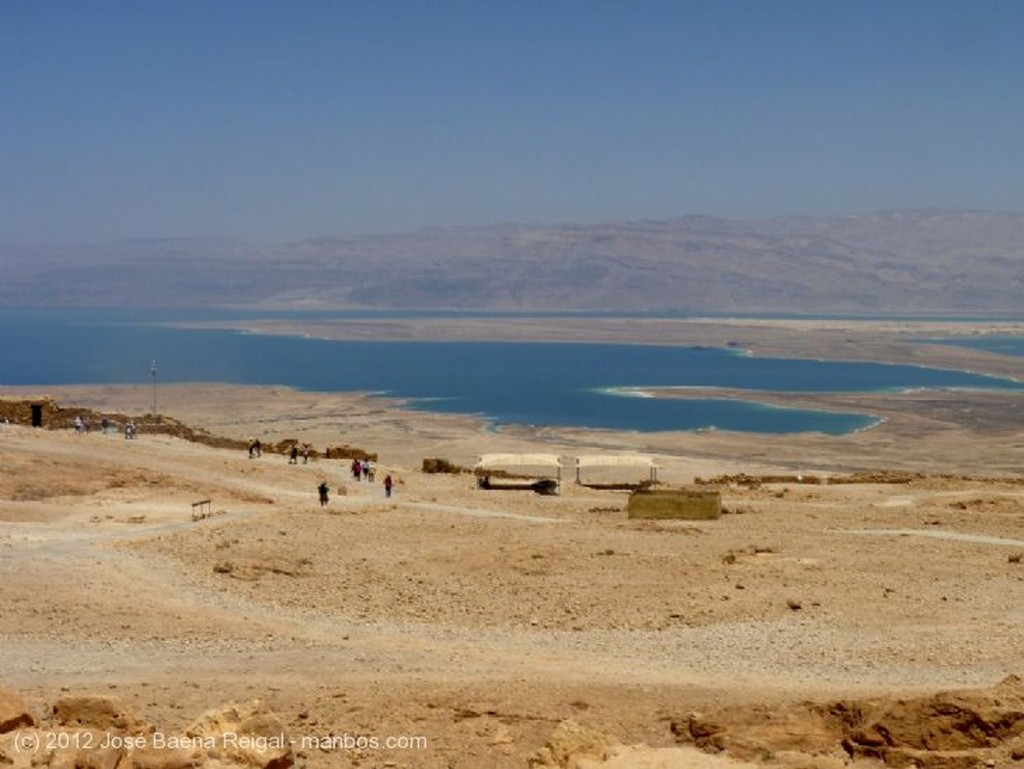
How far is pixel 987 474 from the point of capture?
51.5 m

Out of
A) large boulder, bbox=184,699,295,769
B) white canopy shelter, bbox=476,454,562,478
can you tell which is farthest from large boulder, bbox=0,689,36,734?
white canopy shelter, bbox=476,454,562,478

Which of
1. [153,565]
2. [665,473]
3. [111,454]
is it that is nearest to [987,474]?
A: [665,473]

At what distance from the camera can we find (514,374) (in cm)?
10769

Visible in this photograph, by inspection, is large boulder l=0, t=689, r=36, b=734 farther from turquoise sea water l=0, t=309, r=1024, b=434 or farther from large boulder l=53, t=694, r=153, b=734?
turquoise sea water l=0, t=309, r=1024, b=434

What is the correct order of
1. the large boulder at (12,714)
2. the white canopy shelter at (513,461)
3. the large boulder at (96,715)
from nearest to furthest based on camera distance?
1. the large boulder at (12,714)
2. the large boulder at (96,715)
3. the white canopy shelter at (513,461)

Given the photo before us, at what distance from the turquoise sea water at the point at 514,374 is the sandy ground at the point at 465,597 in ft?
126

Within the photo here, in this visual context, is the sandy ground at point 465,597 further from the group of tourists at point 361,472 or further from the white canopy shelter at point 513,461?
the white canopy shelter at point 513,461

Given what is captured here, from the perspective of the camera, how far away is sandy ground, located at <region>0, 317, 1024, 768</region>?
14.4 metres

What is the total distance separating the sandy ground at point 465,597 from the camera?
14406 millimetres

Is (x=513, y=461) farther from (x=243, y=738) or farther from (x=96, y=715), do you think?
(x=243, y=738)

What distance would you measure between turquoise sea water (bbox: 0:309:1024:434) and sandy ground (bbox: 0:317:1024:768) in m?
38.5

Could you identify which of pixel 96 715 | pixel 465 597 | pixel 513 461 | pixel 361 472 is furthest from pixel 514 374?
pixel 96 715

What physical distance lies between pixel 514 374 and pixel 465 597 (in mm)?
87321

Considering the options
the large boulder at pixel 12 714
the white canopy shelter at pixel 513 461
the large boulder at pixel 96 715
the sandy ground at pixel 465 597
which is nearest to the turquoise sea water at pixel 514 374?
the white canopy shelter at pixel 513 461
